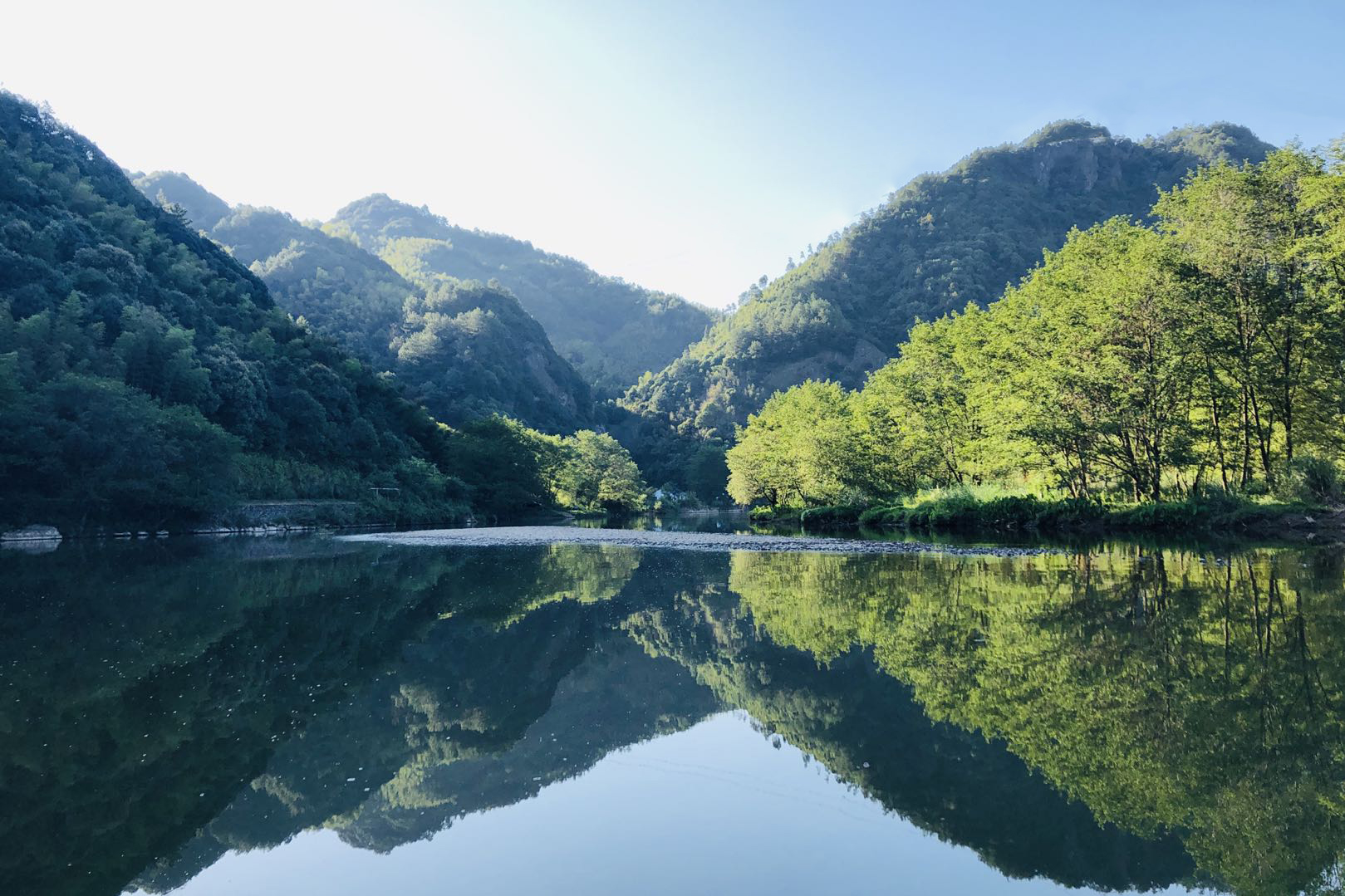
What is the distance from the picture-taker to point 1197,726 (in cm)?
630

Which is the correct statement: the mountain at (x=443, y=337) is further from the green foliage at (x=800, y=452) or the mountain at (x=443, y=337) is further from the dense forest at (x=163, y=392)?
the green foliage at (x=800, y=452)

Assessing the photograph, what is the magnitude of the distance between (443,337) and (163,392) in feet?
335

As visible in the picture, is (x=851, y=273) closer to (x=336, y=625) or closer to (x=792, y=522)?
(x=792, y=522)

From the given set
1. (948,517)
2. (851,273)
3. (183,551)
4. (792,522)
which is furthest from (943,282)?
(183,551)

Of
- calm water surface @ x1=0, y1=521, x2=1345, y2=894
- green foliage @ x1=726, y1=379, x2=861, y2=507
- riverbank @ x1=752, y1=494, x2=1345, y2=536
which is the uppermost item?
green foliage @ x1=726, y1=379, x2=861, y2=507

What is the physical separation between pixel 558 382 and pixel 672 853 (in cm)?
18503

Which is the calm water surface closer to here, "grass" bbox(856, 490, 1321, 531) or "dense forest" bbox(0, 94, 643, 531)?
"grass" bbox(856, 490, 1321, 531)

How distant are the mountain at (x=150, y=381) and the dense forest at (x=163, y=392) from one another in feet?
0.41

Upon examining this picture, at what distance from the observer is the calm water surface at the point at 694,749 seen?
4.66 meters

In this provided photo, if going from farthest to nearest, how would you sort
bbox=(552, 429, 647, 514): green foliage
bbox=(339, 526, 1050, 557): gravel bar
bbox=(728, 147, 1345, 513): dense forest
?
bbox=(552, 429, 647, 514): green foliage < bbox=(728, 147, 1345, 513): dense forest < bbox=(339, 526, 1050, 557): gravel bar

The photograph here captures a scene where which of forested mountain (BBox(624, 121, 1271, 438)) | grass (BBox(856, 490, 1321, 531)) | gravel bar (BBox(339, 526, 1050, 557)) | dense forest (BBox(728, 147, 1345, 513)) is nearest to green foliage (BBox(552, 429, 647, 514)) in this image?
forested mountain (BBox(624, 121, 1271, 438))

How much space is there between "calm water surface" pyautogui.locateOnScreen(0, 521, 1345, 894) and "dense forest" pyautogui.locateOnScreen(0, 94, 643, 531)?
3759 cm

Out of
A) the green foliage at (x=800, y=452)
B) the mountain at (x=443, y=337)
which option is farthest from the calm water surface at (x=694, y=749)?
the mountain at (x=443, y=337)

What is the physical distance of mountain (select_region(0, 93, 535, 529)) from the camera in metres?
43.3
